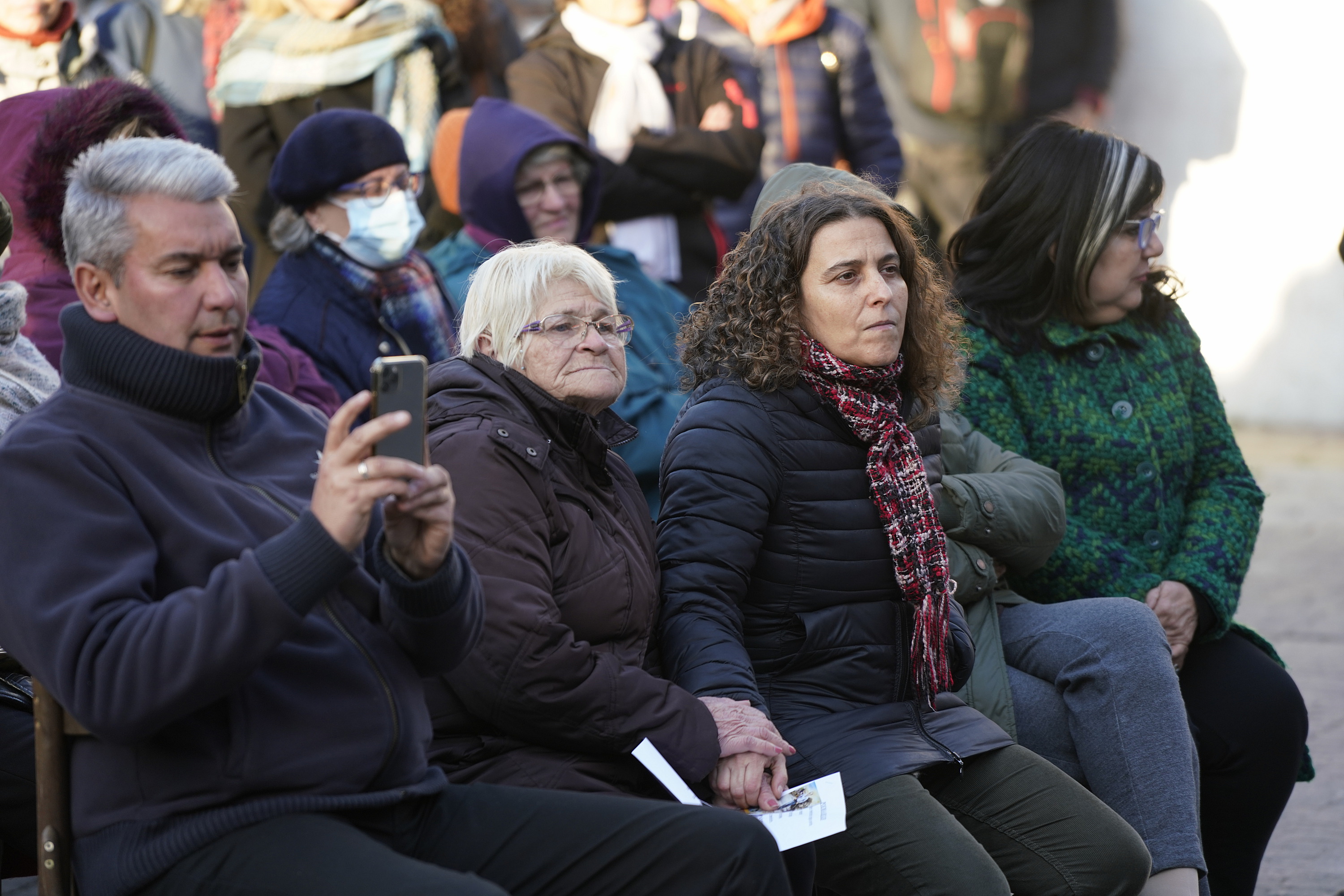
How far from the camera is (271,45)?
553 centimetres

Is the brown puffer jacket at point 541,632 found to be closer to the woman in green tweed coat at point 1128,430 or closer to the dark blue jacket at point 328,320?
the woman in green tweed coat at point 1128,430

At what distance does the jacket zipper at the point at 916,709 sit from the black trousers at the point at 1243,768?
89cm

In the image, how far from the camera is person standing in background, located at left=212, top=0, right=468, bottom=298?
539 centimetres

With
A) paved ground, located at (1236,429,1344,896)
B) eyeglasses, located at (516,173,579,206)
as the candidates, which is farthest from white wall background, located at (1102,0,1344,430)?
eyeglasses, located at (516,173,579,206)

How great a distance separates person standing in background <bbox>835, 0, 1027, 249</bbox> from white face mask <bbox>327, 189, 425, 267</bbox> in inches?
199

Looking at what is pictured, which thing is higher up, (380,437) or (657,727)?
(380,437)

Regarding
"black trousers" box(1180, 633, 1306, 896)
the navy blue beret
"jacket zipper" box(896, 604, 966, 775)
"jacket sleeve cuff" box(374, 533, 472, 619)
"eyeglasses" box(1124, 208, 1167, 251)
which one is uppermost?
"eyeglasses" box(1124, 208, 1167, 251)

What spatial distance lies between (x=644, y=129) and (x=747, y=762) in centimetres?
339

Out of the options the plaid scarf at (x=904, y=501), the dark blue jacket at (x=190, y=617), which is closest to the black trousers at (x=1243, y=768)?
the plaid scarf at (x=904, y=501)

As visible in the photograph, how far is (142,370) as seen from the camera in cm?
212

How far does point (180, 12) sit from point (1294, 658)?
5.35 m

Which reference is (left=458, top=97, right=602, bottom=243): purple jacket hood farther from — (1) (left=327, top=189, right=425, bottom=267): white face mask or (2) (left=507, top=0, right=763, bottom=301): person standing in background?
(2) (left=507, top=0, right=763, bottom=301): person standing in background

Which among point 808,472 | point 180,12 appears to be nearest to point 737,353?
point 808,472

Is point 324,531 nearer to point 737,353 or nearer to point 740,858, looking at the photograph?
point 740,858
